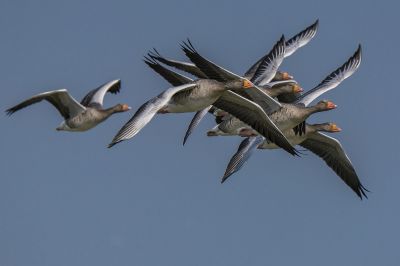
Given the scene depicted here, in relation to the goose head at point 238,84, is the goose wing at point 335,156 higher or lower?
lower

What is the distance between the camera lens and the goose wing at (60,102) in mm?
27031

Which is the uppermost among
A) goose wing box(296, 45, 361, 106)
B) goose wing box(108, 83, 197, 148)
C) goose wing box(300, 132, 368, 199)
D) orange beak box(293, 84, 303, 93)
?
goose wing box(108, 83, 197, 148)

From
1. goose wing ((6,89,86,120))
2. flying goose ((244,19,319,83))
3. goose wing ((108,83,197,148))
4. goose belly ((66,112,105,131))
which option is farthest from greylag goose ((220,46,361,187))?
goose wing ((108,83,197,148))

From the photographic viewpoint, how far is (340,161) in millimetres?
28672

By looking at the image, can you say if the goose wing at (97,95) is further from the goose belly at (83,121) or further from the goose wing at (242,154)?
the goose wing at (242,154)

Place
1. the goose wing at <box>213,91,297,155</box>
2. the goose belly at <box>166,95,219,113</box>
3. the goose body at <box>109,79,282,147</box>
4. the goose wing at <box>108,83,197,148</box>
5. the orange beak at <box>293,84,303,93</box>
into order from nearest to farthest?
the goose wing at <box>108,83,197,148</box>
the goose body at <box>109,79,282,147</box>
the goose belly at <box>166,95,219,113</box>
the goose wing at <box>213,91,297,155</box>
the orange beak at <box>293,84,303,93</box>

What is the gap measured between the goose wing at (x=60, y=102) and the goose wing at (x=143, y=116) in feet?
16.1

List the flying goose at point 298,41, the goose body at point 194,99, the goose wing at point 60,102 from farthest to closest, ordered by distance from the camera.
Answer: the flying goose at point 298,41
the goose wing at point 60,102
the goose body at point 194,99

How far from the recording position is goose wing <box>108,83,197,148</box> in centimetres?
2130

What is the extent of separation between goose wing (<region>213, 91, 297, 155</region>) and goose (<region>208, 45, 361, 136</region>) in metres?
0.83

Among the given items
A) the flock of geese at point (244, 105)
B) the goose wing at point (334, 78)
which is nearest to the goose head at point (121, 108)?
the flock of geese at point (244, 105)

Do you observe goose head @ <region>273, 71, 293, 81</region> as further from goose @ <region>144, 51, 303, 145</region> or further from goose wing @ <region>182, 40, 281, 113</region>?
goose wing @ <region>182, 40, 281, 113</region>

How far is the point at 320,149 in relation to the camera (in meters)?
28.6

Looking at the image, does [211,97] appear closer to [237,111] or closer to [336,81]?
[237,111]
